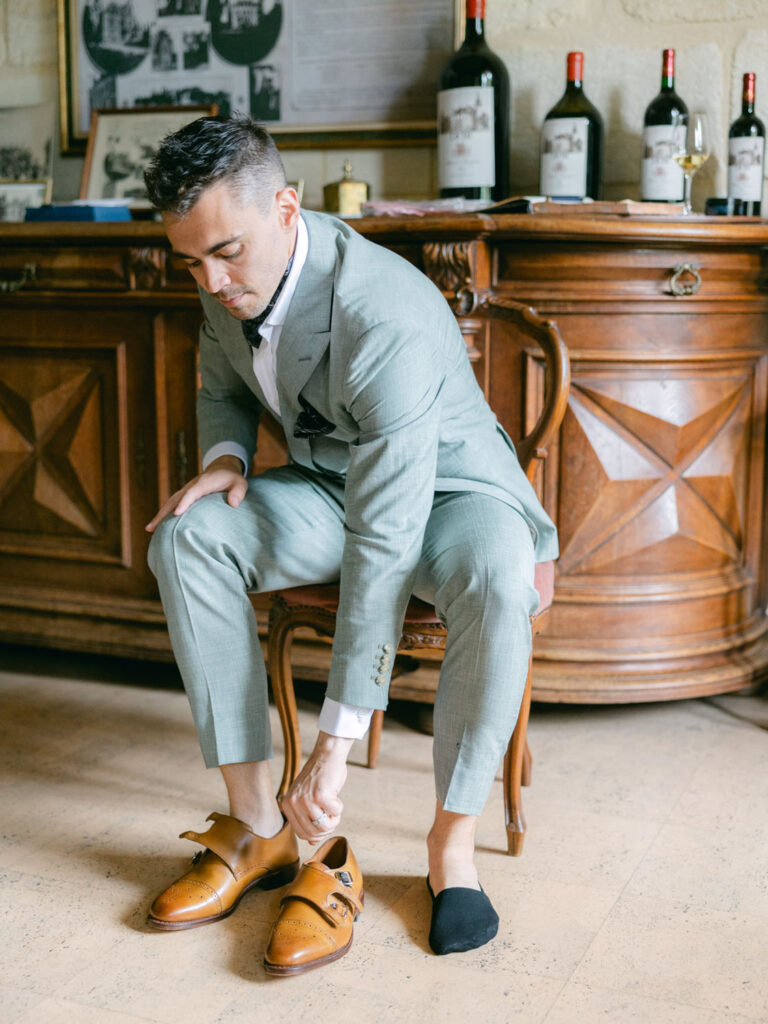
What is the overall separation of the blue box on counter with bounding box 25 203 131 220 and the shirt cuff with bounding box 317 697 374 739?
4.99 ft

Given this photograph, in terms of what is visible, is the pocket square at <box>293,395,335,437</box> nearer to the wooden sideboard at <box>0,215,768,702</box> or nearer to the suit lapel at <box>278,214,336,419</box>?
the suit lapel at <box>278,214,336,419</box>

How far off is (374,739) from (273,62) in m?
1.76

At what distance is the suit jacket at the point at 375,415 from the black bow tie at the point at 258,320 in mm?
29

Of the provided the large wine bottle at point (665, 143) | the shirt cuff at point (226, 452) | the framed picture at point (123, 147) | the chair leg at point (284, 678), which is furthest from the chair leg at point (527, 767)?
the framed picture at point (123, 147)

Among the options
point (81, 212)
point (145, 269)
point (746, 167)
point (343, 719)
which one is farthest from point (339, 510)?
point (746, 167)

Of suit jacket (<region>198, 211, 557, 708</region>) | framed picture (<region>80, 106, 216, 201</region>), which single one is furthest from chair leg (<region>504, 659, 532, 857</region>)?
framed picture (<region>80, 106, 216, 201</region>)

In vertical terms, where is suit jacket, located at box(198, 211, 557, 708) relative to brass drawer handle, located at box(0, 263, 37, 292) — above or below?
below

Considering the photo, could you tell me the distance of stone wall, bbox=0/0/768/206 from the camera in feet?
8.31

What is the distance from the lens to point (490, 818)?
2025 mm

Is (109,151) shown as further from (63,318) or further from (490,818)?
(490,818)

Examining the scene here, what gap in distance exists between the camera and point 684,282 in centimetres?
228

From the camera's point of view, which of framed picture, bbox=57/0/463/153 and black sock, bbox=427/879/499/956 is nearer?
black sock, bbox=427/879/499/956

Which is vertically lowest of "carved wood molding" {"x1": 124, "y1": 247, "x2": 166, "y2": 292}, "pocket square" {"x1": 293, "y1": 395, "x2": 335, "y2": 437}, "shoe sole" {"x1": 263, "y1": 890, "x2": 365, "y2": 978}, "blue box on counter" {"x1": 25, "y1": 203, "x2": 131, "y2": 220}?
"shoe sole" {"x1": 263, "y1": 890, "x2": 365, "y2": 978}

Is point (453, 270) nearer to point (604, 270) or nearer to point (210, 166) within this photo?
point (604, 270)
